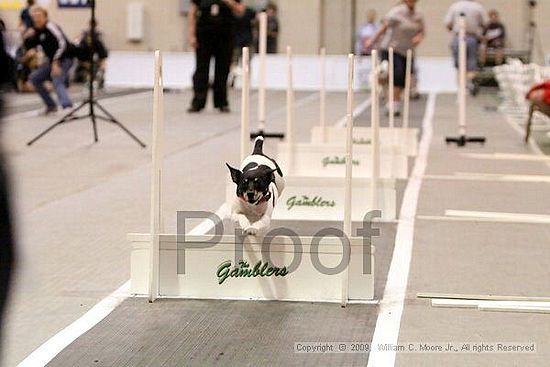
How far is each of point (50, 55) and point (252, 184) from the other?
973 cm

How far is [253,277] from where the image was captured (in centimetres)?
430

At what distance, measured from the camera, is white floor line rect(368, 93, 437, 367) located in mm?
3612

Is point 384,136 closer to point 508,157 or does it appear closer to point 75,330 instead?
point 508,157

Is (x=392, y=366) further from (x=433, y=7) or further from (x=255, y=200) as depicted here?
(x=433, y=7)

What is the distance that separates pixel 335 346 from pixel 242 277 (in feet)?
2.43

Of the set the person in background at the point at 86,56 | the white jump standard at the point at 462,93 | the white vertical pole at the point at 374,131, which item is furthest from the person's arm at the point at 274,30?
the white vertical pole at the point at 374,131

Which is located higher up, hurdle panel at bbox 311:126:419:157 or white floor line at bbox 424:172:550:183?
hurdle panel at bbox 311:126:419:157

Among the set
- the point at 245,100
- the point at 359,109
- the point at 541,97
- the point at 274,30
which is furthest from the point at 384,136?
the point at 274,30

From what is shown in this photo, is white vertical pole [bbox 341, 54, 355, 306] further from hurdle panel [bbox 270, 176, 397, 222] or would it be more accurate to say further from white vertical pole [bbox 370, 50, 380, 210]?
hurdle panel [bbox 270, 176, 397, 222]

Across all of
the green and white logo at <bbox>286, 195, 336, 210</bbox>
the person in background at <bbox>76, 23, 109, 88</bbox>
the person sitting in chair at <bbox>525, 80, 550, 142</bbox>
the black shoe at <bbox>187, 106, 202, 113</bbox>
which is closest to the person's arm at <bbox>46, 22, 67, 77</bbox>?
the person in background at <bbox>76, 23, 109, 88</bbox>

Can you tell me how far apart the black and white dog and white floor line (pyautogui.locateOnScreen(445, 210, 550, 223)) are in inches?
94.3

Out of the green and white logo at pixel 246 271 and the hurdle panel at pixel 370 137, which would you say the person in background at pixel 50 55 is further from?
the green and white logo at pixel 246 271

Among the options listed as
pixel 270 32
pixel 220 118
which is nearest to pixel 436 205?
pixel 220 118

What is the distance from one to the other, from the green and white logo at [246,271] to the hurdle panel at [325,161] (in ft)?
10.0
